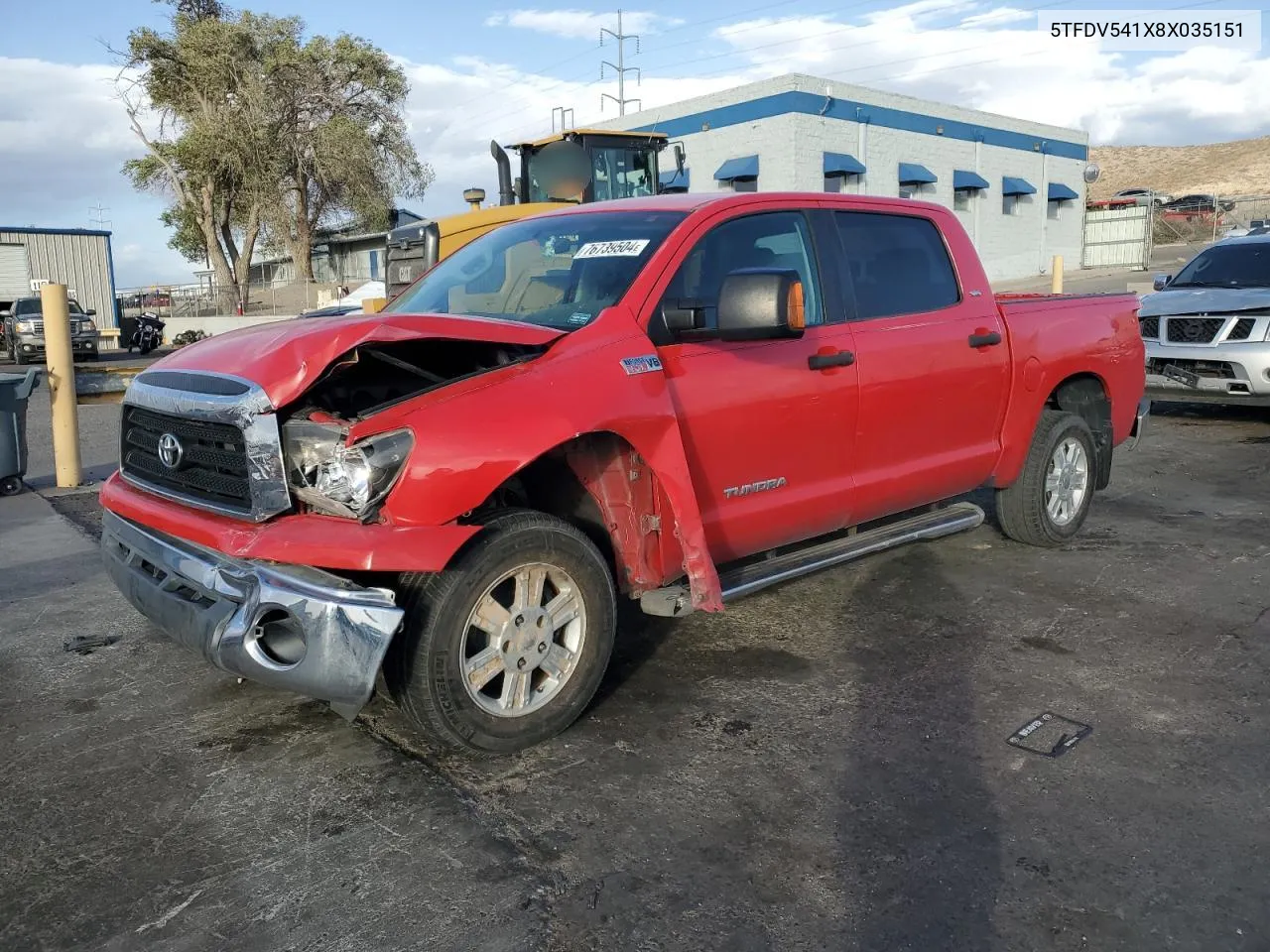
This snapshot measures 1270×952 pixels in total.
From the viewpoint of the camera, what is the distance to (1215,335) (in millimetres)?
9773

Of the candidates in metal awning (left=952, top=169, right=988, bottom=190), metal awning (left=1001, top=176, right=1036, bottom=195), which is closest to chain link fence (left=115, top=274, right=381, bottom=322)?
metal awning (left=952, top=169, right=988, bottom=190)

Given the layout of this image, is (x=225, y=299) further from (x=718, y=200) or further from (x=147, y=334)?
(x=718, y=200)

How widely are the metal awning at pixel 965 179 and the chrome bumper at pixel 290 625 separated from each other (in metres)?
33.9

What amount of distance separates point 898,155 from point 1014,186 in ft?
19.7

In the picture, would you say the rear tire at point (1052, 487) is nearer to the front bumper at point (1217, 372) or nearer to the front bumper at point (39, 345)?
the front bumper at point (1217, 372)

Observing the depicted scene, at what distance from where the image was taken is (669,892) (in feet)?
9.33

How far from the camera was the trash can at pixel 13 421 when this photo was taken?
7.83 meters

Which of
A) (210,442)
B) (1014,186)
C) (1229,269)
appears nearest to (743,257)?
(210,442)

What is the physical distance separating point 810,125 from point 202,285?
27.4m

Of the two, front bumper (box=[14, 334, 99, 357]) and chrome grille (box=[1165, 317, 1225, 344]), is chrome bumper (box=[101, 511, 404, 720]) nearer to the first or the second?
chrome grille (box=[1165, 317, 1225, 344])

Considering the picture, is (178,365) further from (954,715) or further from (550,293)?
(954,715)

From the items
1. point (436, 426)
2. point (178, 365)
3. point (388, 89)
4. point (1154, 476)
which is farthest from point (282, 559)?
point (388, 89)

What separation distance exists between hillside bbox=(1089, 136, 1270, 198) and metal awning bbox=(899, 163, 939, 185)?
152 feet

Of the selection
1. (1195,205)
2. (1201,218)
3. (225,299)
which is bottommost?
(225,299)
